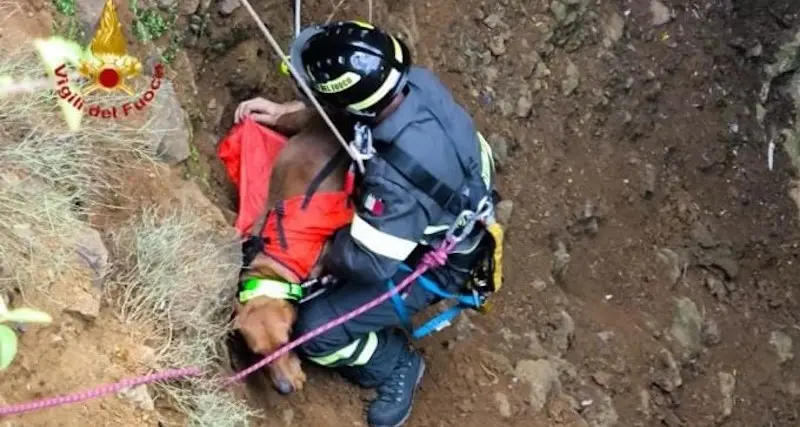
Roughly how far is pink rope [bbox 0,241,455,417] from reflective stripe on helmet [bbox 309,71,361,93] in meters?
0.82

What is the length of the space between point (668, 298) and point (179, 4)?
3585 mm

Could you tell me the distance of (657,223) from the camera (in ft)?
24.9

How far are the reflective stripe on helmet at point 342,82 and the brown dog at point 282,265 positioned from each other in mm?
437

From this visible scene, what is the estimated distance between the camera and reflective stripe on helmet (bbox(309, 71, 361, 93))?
4.41 meters

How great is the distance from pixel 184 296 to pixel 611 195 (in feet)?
12.4

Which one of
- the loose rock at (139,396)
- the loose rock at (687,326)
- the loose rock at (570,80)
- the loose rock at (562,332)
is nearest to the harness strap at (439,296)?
the loose rock at (562,332)

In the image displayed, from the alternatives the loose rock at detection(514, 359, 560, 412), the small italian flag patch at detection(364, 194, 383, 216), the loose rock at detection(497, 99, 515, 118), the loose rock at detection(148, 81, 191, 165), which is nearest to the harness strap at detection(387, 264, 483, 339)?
the small italian flag patch at detection(364, 194, 383, 216)

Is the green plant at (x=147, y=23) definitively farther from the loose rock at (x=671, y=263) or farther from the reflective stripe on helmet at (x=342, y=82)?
the loose rock at (x=671, y=263)

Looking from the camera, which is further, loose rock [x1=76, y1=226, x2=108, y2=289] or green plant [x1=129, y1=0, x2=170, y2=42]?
green plant [x1=129, y1=0, x2=170, y2=42]

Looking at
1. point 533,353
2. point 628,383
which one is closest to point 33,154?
point 533,353

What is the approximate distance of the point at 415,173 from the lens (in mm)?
4477

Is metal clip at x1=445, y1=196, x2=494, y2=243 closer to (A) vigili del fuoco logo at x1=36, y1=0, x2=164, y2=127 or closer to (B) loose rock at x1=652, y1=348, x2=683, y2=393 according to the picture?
(A) vigili del fuoco logo at x1=36, y1=0, x2=164, y2=127

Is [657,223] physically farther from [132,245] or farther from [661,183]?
[132,245]

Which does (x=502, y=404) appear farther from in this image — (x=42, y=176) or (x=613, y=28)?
(x=613, y=28)
